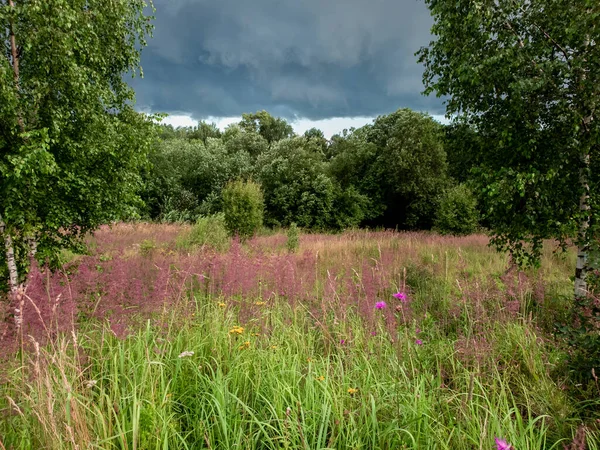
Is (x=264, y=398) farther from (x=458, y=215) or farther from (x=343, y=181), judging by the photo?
(x=343, y=181)

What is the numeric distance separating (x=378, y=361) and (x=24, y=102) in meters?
5.48

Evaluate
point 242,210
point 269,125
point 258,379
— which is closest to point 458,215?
point 242,210

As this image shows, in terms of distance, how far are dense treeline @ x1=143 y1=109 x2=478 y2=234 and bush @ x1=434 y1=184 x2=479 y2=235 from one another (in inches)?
2.0

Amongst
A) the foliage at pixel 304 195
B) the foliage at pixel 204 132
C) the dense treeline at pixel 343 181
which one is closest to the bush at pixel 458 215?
the dense treeline at pixel 343 181

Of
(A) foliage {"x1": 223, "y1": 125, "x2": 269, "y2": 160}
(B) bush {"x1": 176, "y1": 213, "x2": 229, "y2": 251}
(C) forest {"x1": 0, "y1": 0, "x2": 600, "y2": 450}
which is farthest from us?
(A) foliage {"x1": 223, "y1": 125, "x2": 269, "y2": 160}

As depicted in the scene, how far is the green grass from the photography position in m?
1.70

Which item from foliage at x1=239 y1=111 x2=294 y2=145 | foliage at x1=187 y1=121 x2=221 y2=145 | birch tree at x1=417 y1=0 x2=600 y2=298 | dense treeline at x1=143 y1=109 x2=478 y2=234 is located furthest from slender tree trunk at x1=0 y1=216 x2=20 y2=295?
foliage at x1=187 y1=121 x2=221 y2=145

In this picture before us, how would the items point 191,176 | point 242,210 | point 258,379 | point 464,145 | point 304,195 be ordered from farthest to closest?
point 191,176 → point 304,195 → point 242,210 → point 464,145 → point 258,379

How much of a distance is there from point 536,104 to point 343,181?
18.7m

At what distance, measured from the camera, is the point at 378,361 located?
253cm

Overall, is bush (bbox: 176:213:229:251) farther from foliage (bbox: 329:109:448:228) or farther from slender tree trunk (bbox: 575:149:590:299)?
foliage (bbox: 329:109:448:228)

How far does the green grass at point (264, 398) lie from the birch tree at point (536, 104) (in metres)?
2.67

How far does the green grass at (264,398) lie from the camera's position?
1.70 m

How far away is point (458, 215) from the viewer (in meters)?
18.1
